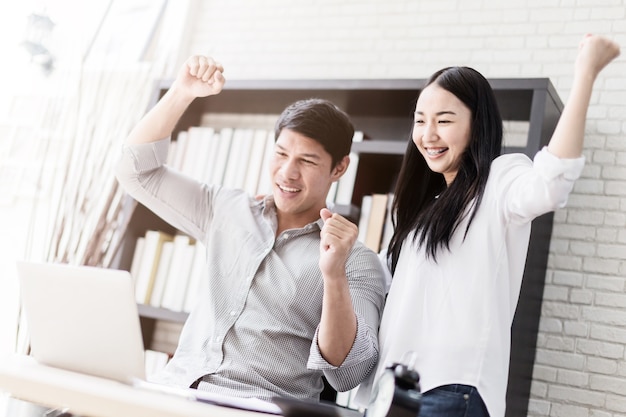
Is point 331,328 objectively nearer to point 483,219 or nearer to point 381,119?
point 483,219

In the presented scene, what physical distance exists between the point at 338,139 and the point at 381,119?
1071 millimetres

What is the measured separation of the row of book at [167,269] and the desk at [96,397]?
179 cm

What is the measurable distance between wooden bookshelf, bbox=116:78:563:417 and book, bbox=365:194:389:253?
2.9 inches

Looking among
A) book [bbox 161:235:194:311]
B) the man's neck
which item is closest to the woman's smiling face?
the man's neck

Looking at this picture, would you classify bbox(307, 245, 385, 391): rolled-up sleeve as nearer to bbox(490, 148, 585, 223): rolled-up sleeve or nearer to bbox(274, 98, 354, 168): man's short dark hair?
bbox(274, 98, 354, 168): man's short dark hair

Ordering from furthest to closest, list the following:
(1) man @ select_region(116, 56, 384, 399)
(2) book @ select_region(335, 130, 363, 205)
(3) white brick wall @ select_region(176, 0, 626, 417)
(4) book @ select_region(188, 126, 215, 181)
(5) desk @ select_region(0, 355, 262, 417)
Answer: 1. (4) book @ select_region(188, 126, 215, 181)
2. (2) book @ select_region(335, 130, 363, 205)
3. (3) white brick wall @ select_region(176, 0, 626, 417)
4. (1) man @ select_region(116, 56, 384, 399)
5. (5) desk @ select_region(0, 355, 262, 417)

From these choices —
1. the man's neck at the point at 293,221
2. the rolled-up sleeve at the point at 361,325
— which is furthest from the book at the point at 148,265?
the rolled-up sleeve at the point at 361,325

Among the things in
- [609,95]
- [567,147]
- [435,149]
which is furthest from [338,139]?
[609,95]

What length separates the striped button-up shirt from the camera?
189cm

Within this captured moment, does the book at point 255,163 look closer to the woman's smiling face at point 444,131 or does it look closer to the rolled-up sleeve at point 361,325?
the rolled-up sleeve at point 361,325

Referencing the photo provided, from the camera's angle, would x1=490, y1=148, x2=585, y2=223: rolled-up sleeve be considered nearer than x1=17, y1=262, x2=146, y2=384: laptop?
No

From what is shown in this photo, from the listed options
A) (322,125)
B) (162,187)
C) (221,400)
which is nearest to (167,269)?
(162,187)

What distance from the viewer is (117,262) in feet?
10.4

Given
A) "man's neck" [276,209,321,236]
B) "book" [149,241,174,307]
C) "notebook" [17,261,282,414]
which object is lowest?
"notebook" [17,261,282,414]
